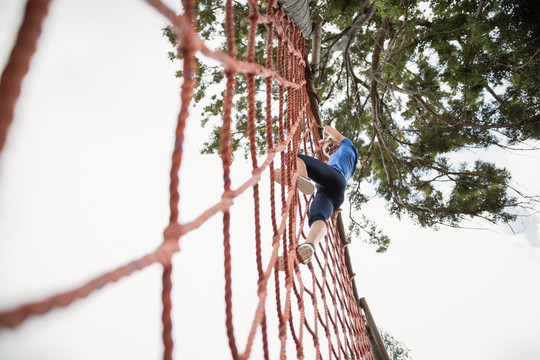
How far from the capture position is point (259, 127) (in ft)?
13.9

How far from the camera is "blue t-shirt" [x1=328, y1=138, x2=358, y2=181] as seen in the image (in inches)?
81.9

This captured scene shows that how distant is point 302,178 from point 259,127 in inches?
107

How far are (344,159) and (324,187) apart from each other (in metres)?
0.33

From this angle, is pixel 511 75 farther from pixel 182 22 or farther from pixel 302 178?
pixel 182 22

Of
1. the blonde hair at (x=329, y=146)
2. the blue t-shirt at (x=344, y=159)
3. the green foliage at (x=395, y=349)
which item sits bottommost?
the green foliage at (x=395, y=349)

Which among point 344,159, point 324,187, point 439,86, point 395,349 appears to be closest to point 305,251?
point 324,187

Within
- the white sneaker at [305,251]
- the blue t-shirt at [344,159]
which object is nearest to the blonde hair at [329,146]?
the blue t-shirt at [344,159]

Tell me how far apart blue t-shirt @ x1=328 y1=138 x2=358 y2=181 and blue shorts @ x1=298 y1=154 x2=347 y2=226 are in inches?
6.5

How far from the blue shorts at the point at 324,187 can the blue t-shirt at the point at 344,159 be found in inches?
6.5

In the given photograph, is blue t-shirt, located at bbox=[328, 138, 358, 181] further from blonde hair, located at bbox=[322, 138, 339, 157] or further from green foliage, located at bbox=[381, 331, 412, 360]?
green foliage, located at bbox=[381, 331, 412, 360]

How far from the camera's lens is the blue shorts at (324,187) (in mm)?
1806

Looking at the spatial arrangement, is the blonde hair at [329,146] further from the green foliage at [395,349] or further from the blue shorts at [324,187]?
the green foliage at [395,349]

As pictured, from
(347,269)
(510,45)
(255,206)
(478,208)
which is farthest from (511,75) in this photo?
(255,206)

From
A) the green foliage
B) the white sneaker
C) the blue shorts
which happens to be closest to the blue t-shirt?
the blue shorts
